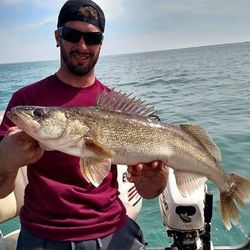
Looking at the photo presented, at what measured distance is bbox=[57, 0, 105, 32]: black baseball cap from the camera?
10.5 ft

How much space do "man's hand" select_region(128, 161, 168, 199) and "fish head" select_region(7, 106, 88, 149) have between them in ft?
1.94

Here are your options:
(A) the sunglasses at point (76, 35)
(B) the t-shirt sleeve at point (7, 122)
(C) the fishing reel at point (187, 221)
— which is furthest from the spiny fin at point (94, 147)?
(C) the fishing reel at point (187, 221)

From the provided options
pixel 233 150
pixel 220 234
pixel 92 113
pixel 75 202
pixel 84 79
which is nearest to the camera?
pixel 92 113

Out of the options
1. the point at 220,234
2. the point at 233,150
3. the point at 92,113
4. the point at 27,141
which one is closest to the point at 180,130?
the point at 92,113

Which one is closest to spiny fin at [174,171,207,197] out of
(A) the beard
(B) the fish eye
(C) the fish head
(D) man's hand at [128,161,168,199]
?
(D) man's hand at [128,161,168,199]

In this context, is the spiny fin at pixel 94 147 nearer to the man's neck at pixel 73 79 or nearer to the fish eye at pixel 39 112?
the fish eye at pixel 39 112

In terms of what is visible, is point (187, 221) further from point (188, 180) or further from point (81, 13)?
point (81, 13)

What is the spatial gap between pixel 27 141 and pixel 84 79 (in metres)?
0.91

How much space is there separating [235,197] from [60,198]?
1396 mm

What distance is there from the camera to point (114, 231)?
3.10m

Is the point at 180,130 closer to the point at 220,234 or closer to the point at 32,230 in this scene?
the point at 32,230

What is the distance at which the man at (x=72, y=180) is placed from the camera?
2898 millimetres

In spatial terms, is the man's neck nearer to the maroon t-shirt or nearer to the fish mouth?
the maroon t-shirt

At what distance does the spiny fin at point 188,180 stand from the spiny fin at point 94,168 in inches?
29.6
